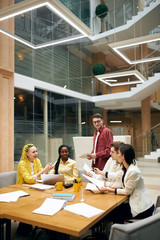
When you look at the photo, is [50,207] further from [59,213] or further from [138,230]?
[138,230]

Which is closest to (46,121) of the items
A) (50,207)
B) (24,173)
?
(24,173)

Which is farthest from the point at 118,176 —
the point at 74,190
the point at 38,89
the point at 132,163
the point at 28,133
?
the point at 38,89

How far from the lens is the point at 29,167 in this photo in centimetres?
314

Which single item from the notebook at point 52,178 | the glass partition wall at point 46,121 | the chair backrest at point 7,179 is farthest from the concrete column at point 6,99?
the notebook at point 52,178

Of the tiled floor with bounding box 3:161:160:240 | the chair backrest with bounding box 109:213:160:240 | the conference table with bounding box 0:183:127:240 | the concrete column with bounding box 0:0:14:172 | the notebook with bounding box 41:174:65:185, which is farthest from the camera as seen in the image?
the concrete column with bounding box 0:0:14:172

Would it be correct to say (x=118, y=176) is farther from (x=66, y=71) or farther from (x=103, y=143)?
(x=66, y=71)

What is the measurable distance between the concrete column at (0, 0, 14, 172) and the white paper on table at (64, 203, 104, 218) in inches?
137

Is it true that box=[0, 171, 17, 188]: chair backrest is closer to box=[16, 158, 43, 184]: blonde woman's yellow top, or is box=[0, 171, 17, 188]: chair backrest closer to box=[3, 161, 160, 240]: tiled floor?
box=[16, 158, 43, 184]: blonde woman's yellow top

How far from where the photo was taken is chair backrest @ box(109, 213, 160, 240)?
1.21m

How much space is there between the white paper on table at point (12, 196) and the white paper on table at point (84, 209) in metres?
0.63

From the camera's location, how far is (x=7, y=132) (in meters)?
5.12

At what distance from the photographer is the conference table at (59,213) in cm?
151

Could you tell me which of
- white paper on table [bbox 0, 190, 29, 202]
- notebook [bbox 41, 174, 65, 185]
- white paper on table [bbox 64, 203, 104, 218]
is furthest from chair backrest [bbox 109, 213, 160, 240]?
notebook [bbox 41, 174, 65, 185]

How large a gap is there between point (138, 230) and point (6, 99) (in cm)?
454
